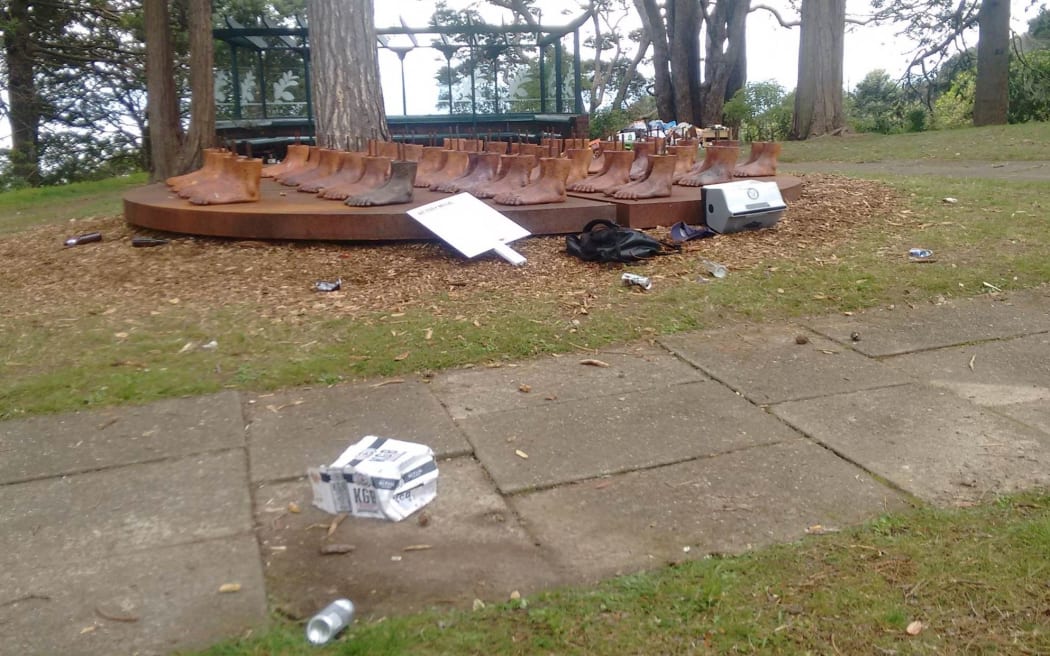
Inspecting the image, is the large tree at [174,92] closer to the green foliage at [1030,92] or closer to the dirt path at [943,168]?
the dirt path at [943,168]

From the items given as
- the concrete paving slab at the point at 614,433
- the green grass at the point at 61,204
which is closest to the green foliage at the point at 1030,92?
the green grass at the point at 61,204

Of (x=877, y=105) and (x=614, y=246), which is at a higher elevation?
Answer: (x=877, y=105)

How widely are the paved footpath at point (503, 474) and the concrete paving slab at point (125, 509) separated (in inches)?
0.4

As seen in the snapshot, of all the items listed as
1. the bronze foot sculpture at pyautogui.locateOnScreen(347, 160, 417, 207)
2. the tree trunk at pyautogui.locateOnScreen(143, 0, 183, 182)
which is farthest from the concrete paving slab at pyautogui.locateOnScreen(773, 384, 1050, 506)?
the tree trunk at pyautogui.locateOnScreen(143, 0, 183, 182)

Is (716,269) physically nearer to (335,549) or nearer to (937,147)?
(335,549)

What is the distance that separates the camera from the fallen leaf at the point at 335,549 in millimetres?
3176

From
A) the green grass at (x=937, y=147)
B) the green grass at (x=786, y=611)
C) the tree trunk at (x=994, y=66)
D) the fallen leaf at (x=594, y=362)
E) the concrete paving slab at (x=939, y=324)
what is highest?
the tree trunk at (x=994, y=66)

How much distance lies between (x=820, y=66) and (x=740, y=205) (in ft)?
48.7

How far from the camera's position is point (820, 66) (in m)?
20.6

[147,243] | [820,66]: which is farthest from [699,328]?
[820,66]

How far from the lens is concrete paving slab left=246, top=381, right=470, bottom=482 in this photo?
3.93 metres

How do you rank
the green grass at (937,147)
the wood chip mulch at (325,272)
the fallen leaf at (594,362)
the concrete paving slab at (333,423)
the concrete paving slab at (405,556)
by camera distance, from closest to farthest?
the concrete paving slab at (405,556), the concrete paving slab at (333,423), the fallen leaf at (594,362), the wood chip mulch at (325,272), the green grass at (937,147)

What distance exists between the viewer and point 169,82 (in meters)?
15.9

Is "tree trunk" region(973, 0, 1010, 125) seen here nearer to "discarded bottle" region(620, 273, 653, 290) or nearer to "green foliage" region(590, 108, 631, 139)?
"green foliage" region(590, 108, 631, 139)
